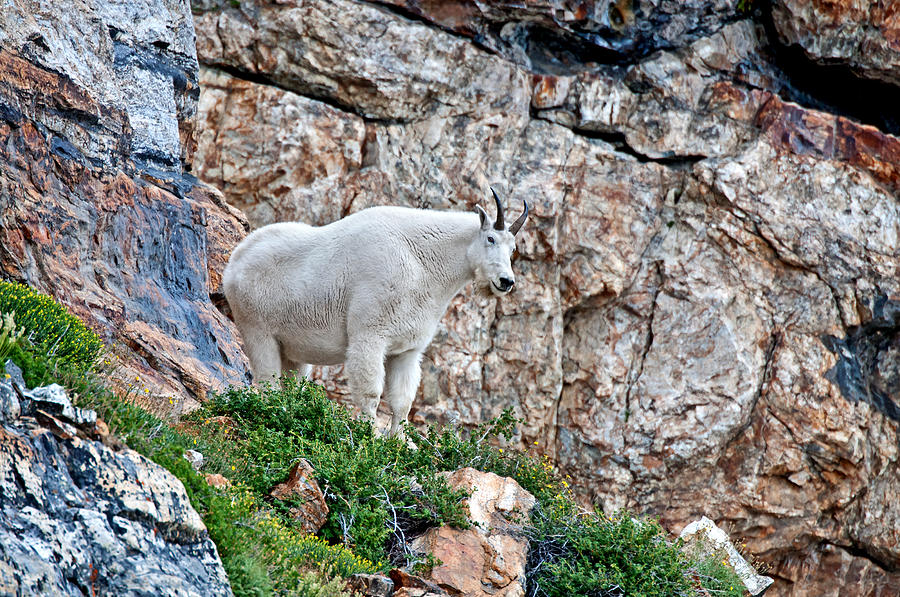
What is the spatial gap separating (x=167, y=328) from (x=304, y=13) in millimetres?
9087

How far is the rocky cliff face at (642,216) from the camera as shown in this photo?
54.7 ft

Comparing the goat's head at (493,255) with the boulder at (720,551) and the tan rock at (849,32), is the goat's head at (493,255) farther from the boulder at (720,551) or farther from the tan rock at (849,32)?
the tan rock at (849,32)

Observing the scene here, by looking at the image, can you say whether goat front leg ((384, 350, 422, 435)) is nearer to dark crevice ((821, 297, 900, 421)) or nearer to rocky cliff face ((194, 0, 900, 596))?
rocky cliff face ((194, 0, 900, 596))

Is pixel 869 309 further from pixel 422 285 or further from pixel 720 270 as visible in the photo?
pixel 422 285

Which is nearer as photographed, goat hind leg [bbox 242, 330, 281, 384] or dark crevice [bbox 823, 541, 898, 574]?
goat hind leg [bbox 242, 330, 281, 384]

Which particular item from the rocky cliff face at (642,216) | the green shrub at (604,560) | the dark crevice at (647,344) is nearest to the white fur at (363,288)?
the green shrub at (604,560)

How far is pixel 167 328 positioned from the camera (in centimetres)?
979

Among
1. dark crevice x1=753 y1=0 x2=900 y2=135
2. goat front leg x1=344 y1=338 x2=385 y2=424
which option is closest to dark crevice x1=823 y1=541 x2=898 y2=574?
dark crevice x1=753 y1=0 x2=900 y2=135

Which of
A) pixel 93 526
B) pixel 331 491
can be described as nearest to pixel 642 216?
pixel 331 491

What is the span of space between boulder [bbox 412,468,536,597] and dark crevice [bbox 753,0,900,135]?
13.2 meters

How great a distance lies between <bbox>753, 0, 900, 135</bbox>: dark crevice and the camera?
17875mm

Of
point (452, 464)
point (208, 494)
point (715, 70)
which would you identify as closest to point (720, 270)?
point (715, 70)

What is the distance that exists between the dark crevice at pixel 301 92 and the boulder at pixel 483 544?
418 inches

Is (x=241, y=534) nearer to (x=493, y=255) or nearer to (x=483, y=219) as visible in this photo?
(x=493, y=255)
